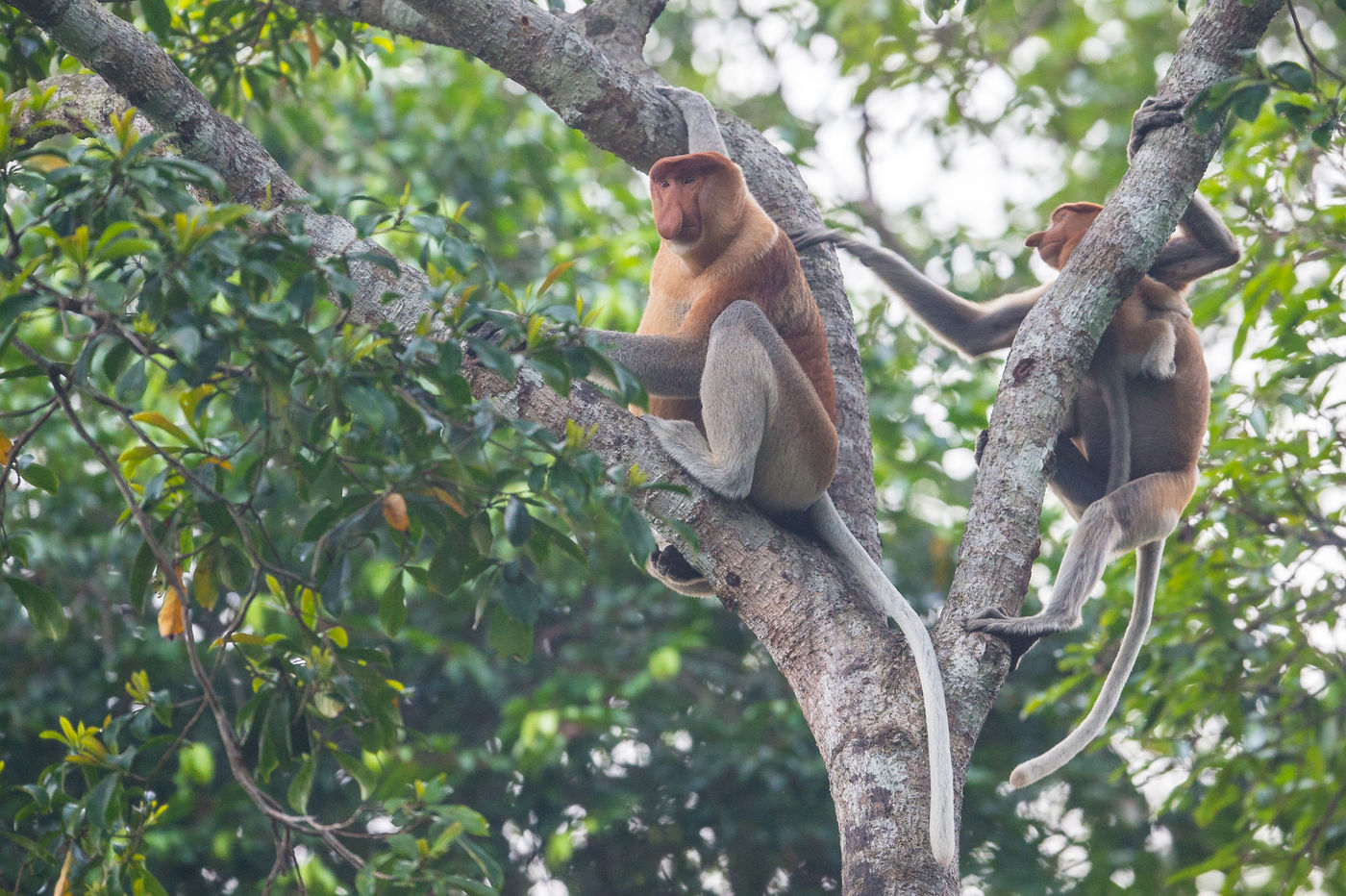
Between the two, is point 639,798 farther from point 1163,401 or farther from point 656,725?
point 1163,401

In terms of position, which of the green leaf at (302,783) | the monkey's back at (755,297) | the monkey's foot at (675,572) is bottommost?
the green leaf at (302,783)

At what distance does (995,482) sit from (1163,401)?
1.55 m

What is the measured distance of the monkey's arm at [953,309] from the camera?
381 centimetres

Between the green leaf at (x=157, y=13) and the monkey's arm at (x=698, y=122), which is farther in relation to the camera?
the monkey's arm at (x=698, y=122)

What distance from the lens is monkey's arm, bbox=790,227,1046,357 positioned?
3812 mm

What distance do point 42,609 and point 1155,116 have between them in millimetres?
2525

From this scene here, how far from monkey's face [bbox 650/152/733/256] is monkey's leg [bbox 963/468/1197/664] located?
4.29 feet

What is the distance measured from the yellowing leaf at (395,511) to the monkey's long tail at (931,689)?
1.02 metres

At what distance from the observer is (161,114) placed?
257 cm

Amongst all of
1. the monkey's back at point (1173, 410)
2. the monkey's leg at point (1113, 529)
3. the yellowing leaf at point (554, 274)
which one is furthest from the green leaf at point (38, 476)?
the monkey's back at point (1173, 410)

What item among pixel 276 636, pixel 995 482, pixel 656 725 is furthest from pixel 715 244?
pixel 656 725

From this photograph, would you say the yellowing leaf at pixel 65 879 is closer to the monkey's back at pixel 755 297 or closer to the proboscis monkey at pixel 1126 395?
the monkey's back at pixel 755 297

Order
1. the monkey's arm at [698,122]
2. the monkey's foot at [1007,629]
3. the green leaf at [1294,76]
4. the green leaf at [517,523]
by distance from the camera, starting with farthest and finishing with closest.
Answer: the monkey's arm at [698,122] < the monkey's foot at [1007,629] < the green leaf at [1294,76] < the green leaf at [517,523]

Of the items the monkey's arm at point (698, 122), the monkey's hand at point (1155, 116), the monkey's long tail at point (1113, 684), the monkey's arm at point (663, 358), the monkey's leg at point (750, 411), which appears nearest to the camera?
the monkey's long tail at point (1113, 684)
